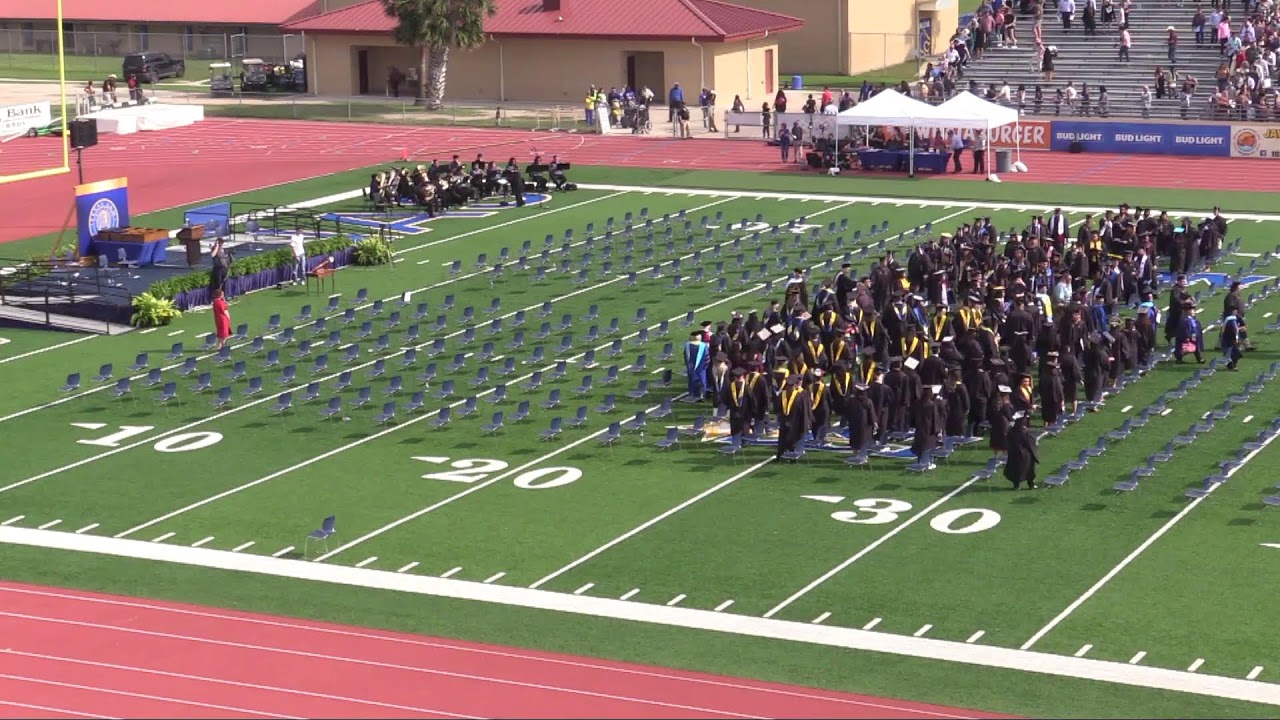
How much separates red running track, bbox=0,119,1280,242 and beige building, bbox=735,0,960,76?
52.2 ft

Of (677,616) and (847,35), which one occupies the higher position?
(847,35)

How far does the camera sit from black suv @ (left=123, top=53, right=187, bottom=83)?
78375mm

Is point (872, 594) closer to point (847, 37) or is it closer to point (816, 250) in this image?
point (816, 250)

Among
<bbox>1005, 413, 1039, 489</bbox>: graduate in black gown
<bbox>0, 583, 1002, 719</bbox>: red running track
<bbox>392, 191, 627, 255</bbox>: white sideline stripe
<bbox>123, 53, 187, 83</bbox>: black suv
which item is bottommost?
<bbox>0, 583, 1002, 719</bbox>: red running track

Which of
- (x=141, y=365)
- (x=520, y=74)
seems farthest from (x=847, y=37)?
(x=141, y=365)

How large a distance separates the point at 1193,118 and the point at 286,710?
46.2 meters

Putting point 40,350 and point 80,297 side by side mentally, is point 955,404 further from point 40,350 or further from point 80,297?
point 80,297

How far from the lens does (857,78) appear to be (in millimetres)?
76812

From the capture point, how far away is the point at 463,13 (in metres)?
68.1

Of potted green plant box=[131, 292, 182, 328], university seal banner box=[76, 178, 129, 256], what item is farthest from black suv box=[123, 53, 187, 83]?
potted green plant box=[131, 292, 182, 328]

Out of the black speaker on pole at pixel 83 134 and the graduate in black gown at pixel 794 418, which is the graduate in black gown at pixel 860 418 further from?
the black speaker on pole at pixel 83 134

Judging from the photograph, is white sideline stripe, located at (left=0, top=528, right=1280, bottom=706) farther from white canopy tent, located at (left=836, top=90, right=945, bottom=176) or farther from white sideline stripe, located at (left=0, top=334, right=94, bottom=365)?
white canopy tent, located at (left=836, top=90, right=945, bottom=176)

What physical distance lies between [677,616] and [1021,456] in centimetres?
620

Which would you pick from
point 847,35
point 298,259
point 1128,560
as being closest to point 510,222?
point 298,259
